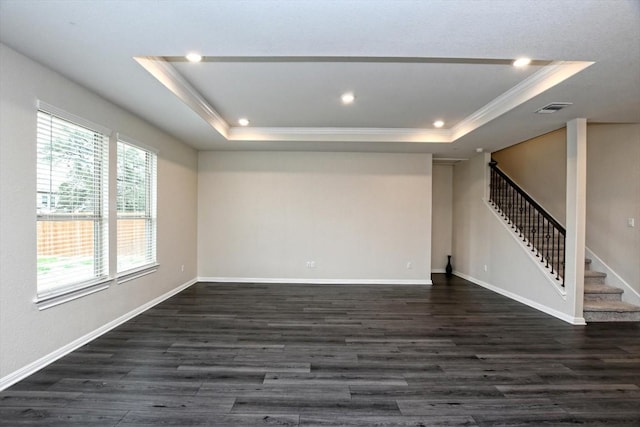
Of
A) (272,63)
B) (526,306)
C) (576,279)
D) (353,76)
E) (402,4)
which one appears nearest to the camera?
(402,4)

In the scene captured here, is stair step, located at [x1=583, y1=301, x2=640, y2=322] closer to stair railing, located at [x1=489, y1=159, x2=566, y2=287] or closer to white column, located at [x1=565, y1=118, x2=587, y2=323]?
white column, located at [x1=565, y1=118, x2=587, y2=323]

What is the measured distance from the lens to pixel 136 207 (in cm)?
406

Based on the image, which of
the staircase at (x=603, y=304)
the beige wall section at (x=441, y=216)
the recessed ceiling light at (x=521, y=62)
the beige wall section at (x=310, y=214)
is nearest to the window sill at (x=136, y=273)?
the beige wall section at (x=310, y=214)

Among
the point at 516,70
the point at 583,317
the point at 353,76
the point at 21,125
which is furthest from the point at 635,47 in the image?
the point at 21,125

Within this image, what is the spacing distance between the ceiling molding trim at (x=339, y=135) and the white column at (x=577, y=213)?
174cm

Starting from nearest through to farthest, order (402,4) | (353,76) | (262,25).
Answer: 1. (402,4)
2. (262,25)
3. (353,76)

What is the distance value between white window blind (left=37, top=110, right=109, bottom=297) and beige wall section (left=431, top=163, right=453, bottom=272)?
6.44 metres

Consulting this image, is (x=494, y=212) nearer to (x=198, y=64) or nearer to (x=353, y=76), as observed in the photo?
(x=353, y=76)

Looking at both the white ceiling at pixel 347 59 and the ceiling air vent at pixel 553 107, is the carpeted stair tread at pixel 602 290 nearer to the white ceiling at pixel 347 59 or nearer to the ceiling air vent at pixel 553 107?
the white ceiling at pixel 347 59

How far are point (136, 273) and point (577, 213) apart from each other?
588cm

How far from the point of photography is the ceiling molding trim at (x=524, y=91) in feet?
8.91

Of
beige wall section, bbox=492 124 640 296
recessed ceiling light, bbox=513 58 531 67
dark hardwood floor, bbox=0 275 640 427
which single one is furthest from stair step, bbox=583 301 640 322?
recessed ceiling light, bbox=513 58 531 67

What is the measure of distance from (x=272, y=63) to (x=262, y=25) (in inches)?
34.0

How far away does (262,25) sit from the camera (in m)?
2.04
